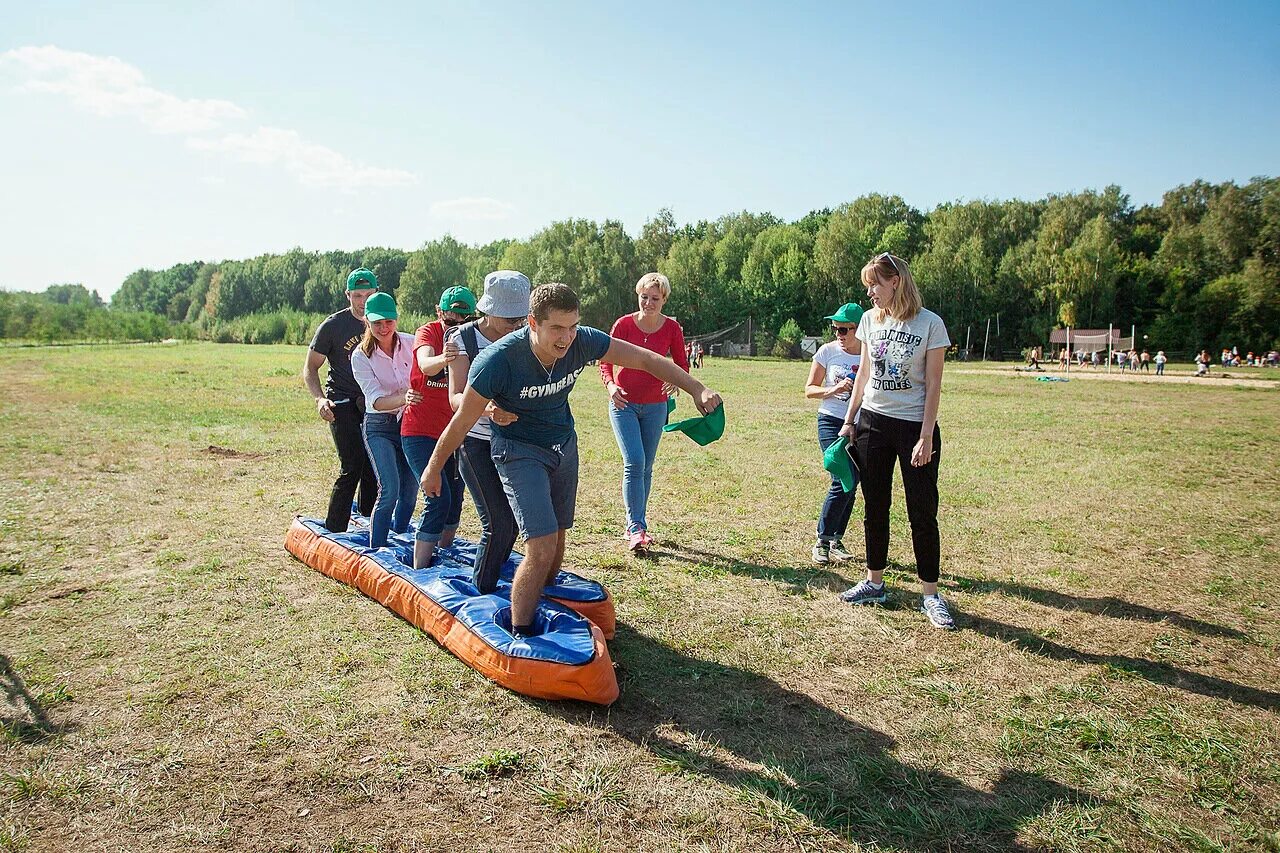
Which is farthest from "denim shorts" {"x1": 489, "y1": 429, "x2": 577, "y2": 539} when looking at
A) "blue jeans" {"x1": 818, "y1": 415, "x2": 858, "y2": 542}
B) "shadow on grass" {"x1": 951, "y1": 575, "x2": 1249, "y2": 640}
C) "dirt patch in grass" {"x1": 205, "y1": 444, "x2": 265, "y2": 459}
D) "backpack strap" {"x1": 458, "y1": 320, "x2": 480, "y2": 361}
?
"dirt patch in grass" {"x1": 205, "y1": 444, "x2": 265, "y2": 459}

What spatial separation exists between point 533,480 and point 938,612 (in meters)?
3.15

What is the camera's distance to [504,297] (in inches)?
197

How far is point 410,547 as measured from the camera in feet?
20.4

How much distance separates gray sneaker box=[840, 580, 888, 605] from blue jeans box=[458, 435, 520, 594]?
106 inches

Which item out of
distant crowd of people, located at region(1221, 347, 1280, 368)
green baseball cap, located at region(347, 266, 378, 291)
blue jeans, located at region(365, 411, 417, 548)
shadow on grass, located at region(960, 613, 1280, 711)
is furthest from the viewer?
distant crowd of people, located at region(1221, 347, 1280, 368)

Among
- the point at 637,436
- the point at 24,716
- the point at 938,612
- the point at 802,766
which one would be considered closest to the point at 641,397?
the point at 637,436

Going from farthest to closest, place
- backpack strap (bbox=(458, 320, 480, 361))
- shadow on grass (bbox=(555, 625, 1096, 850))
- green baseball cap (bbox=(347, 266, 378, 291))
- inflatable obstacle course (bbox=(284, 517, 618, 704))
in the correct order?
green baseball cap (bbox=(347, 266, 378, 291))
backpack strap (bbox=(458, 320, 480, 361))
inflatable obstacle course (bbox=(284, 517, 618, 704))
shadow on grass (bbox=(555, 625, 1096, 850))

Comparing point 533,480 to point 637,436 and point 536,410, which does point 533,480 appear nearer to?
point 536,410

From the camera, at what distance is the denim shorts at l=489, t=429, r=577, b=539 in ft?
14.5

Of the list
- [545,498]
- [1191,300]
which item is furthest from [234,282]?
[545,498]

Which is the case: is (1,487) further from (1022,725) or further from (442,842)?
(1022,725)

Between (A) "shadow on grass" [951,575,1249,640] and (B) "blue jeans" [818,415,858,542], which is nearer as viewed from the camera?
(A) "shadow on grass" [951,575,1249,640]

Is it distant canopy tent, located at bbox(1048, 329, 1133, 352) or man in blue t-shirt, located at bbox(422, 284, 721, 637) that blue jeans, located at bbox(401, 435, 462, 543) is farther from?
distant canopy tent, located at bbox(1048, 329, 1133, 352)

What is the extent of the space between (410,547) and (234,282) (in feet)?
442
